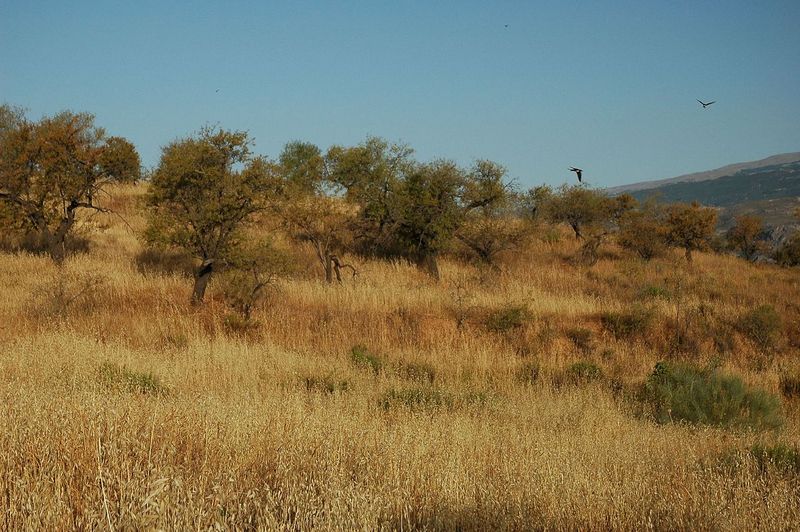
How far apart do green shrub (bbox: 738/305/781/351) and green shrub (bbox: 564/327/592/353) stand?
5.48m

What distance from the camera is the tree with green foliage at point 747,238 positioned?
39.3 metres

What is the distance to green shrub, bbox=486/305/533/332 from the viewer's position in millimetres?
16312

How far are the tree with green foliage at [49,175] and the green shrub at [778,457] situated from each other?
65.5ft

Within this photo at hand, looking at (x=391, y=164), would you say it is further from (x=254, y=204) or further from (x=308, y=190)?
Result: (x=254, y=204)

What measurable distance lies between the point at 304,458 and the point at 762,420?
27.4ft

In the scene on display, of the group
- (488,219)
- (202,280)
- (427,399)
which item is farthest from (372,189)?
(427,399)

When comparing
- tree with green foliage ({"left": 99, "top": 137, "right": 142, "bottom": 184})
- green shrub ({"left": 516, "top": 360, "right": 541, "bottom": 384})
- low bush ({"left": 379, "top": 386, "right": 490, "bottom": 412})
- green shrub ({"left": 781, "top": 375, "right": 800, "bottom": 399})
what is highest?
tree with green foliage ({"left": 99, "top": 137, "right": 142, "bottom": 184})

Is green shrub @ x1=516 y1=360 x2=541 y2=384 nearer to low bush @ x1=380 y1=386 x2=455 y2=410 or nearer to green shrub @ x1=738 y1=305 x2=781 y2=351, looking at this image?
low bush @ x1=380 y1=386 x2=455 y2=410

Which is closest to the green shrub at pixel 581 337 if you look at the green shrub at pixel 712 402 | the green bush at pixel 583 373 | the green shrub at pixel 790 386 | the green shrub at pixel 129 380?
the green bush at pixel 583 373

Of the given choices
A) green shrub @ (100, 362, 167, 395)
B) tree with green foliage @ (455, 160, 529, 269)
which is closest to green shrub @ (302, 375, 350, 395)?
green shrub @ (100, 362, 167, 395)

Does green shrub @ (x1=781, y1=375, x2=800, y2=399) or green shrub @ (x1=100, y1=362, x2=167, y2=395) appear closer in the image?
green shrub @ (x1=100, y1=362, x2=167, y2=395)

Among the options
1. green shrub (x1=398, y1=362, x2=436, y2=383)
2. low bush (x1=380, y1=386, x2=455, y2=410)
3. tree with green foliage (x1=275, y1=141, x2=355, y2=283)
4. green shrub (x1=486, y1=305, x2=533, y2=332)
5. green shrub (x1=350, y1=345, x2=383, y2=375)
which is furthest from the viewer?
tree with green foliage (x1=275, y1=141, x2=355, y2=283)

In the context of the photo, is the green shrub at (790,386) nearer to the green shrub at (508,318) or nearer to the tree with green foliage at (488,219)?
the green shrub at (508,318)

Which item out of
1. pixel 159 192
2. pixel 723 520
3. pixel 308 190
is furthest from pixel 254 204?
pixel 723 520
